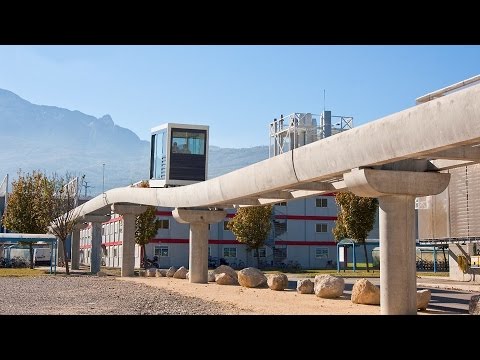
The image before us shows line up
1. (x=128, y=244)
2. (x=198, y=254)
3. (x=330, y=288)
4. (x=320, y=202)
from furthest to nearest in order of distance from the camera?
(x=320, y=202) → (x=128, y=244) → (x=198, y=254) → (x=330, y=288)

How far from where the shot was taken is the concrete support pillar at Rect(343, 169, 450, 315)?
54.7ft

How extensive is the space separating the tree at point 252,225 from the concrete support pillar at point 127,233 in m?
16.8

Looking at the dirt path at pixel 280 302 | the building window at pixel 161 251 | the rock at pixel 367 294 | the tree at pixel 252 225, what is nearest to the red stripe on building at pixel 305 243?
the tree at pixel 252 225

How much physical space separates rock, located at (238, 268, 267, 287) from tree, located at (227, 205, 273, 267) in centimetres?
2695

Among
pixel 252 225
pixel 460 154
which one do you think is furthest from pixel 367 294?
pixel 252 225

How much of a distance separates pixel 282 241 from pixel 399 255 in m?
49.4

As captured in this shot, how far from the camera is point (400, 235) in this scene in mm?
16703

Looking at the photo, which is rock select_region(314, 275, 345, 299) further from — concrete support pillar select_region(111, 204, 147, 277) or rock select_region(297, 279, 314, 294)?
concrete support pillar select_region(111, 204, 147, 277)

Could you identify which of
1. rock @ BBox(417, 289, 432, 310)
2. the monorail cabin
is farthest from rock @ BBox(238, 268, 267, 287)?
the monorail cabin

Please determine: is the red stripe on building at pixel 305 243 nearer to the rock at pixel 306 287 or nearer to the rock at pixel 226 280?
the rock at pixel 226 280

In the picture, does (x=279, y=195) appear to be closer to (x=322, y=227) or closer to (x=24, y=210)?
(x=24, y=210)
